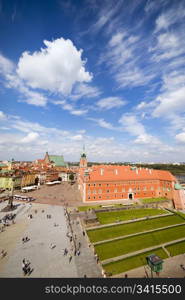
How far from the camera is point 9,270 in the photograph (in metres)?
21.9

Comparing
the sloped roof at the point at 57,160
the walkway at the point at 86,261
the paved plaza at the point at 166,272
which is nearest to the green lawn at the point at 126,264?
the paved plaza at the point at 166,272

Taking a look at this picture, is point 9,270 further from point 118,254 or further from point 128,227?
point 128,227

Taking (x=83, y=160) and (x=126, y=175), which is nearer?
(x=126, y=175)

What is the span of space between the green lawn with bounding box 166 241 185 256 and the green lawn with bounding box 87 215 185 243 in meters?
6.72

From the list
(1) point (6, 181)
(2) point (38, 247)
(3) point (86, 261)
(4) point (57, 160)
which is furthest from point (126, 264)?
(4) point (57, 160)

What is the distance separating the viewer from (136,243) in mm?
30172

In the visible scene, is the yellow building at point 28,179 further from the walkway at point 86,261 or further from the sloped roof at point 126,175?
the walkway at point 86,261

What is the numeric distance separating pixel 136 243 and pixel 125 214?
14.2m

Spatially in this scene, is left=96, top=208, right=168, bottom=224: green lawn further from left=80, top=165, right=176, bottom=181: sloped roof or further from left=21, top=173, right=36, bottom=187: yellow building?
left=21, top=173, right=36, bottom=187: yellow building

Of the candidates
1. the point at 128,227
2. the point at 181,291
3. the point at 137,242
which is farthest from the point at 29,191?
the point at 181,291

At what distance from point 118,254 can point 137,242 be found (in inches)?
229

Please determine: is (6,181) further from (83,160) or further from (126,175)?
(126,175)

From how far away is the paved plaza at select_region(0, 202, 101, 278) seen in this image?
863 inches

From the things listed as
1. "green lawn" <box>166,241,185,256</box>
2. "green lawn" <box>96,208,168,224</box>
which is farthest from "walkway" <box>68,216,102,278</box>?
"green lawn" <box>166,241,185,256</box>
